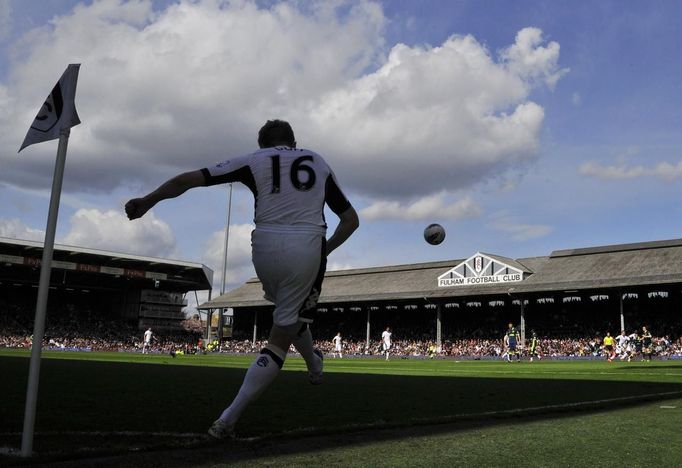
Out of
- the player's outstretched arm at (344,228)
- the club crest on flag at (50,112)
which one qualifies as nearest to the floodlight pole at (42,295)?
the club crest on flag at (50,112)

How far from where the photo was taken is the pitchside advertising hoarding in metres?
43.0

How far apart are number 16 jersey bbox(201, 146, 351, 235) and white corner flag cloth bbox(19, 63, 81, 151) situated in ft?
3.03

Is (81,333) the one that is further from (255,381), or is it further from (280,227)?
(280,227)

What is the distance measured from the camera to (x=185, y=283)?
68.5 metres

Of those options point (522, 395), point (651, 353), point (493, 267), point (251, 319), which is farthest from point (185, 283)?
point (522, 395)

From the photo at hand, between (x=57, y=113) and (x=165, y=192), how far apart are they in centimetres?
88

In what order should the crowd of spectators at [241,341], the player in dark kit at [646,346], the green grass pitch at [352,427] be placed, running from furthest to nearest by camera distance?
the crowd of spectators at [241,341], the player in dark kit at [646,346], the green grass pitch at [352,427]

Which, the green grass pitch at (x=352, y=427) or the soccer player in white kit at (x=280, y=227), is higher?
the soccer player in white kit at (x=280, y=227)

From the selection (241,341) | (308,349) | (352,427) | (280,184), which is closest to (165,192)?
(280,184)

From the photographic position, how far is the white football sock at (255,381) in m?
3.97

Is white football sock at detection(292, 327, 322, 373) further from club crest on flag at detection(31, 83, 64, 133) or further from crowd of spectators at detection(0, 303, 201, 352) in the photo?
crowd of spectators at detection(0, 303, 201, 352)

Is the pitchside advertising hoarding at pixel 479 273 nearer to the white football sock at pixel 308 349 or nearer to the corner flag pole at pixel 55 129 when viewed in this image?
the white football sock at pixel 308 349

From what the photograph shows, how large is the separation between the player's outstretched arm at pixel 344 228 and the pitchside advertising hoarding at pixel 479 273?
39.7 meters

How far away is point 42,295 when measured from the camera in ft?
12.3
